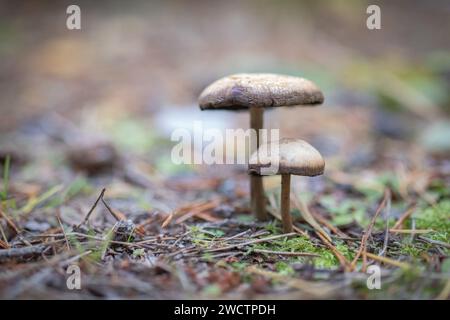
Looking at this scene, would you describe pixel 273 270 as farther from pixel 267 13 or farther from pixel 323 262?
pixel 267 13

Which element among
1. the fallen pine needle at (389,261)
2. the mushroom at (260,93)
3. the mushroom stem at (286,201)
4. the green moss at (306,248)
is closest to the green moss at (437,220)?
the fallen pine needle at (389,261)

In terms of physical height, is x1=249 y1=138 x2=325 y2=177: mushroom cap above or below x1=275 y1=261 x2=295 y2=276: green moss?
above

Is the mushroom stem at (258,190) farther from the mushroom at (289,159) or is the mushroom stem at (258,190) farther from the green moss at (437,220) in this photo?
the green moss at (437,220)

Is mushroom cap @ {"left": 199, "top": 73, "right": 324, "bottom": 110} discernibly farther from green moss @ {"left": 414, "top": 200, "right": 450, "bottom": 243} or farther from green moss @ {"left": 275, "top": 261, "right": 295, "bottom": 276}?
green moss @ {"left": 414, "top": 200, "right": 450, "bottom": 243}

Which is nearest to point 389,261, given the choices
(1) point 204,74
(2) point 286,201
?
(2) point 286,201

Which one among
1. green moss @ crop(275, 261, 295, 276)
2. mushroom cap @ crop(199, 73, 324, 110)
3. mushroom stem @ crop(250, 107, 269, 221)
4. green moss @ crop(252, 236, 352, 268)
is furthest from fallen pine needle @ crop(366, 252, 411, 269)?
mushroom cap @ crop(199, 73, 324, 110)
